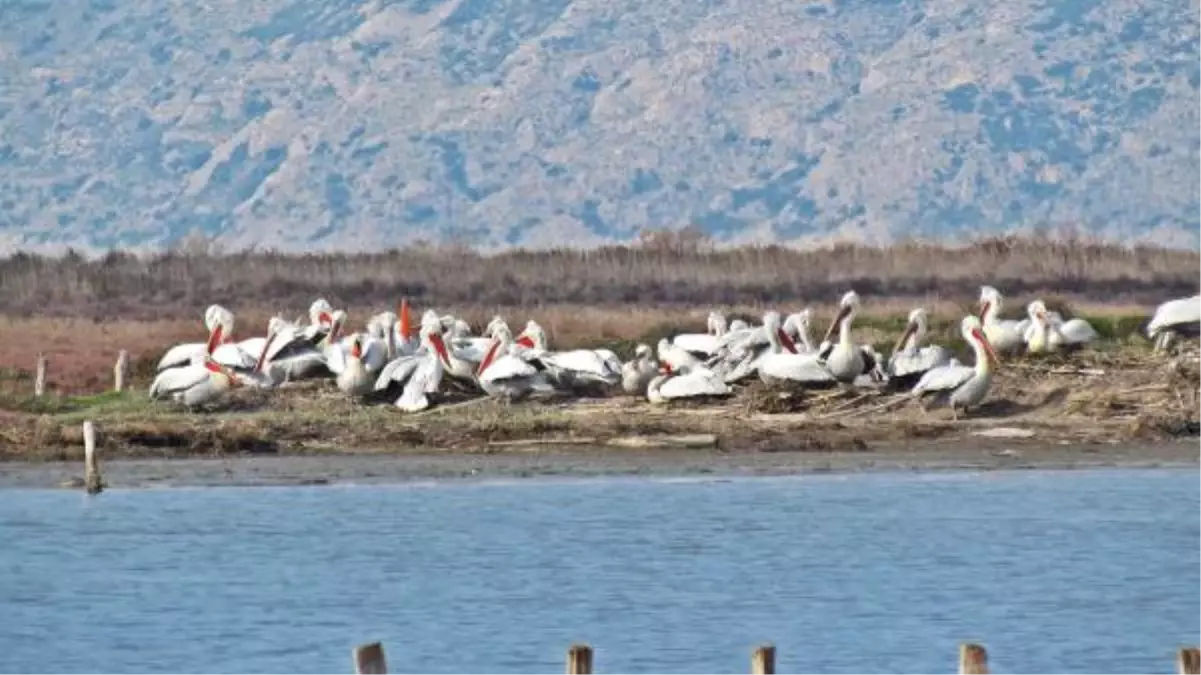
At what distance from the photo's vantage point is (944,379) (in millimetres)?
29844

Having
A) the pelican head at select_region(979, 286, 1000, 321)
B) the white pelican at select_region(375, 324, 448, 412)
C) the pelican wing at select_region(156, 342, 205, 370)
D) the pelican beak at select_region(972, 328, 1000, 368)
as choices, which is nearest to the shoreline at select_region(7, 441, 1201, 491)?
the pelican beak at select_region(972, 328, 1000, 368)

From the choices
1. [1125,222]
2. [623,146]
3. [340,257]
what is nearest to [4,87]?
[623,146]

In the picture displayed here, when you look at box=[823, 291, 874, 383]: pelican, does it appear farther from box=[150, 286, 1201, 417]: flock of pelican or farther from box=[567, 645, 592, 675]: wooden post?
box=[567, 645, 592, 675]: wooden post

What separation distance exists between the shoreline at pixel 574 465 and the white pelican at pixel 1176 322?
2457mm

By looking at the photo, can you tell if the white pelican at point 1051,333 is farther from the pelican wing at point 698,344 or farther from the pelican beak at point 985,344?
the pelican wing at point 698,344

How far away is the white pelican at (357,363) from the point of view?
31.5 meters

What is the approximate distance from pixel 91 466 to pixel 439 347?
549 cm

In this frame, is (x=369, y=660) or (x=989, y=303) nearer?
(x=369, y=660)

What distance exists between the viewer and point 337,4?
448 feet

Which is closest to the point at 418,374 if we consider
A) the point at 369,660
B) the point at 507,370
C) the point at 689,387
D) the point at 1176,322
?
the point at 507,370

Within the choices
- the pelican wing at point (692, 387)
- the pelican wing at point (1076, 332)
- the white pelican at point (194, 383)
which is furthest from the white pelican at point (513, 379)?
the pelican wing at point (1076, 332)

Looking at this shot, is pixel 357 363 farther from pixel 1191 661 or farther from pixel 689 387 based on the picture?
pixel 1191 661

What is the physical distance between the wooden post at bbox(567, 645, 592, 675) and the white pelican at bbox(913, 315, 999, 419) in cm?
1529

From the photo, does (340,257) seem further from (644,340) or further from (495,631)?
(495,631)
